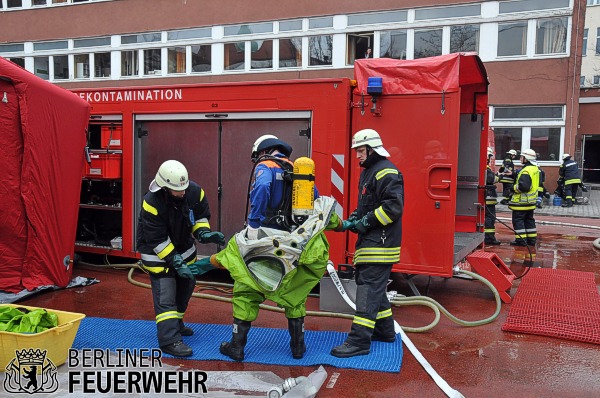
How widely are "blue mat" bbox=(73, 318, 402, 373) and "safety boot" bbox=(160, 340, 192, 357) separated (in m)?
0.06

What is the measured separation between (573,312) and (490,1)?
14.5 meters

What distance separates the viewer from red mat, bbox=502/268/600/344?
4812 mm

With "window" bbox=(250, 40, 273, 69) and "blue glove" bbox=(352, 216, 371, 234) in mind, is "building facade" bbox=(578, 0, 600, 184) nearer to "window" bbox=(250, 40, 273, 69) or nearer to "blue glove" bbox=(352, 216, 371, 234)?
"window" bbox=(250, 40, 273, 69)

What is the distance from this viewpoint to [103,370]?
386 centimetres

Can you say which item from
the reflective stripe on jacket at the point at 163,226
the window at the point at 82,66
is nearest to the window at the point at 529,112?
the reflective stripe on jacket at the point at 163,226

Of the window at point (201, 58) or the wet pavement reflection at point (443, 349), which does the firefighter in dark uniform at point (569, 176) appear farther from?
the window at point (201, 58)

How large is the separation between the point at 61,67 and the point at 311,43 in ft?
38.7

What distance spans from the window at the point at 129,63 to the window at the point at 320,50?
24.8ft

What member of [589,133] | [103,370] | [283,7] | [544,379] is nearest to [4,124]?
[103,370]

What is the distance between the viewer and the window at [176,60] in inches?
843

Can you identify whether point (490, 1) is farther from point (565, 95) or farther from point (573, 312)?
point (573, 312)

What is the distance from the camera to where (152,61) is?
2188 centimetres

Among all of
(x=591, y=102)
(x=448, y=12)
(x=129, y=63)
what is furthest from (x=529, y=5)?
(x=129, y=63)

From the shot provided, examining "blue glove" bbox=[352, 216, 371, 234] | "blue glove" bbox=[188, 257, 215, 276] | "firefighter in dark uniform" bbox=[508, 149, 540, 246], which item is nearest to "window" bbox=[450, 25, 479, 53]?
"firefighter in dark uniform" bbox=[508, 149, 540, 246]
